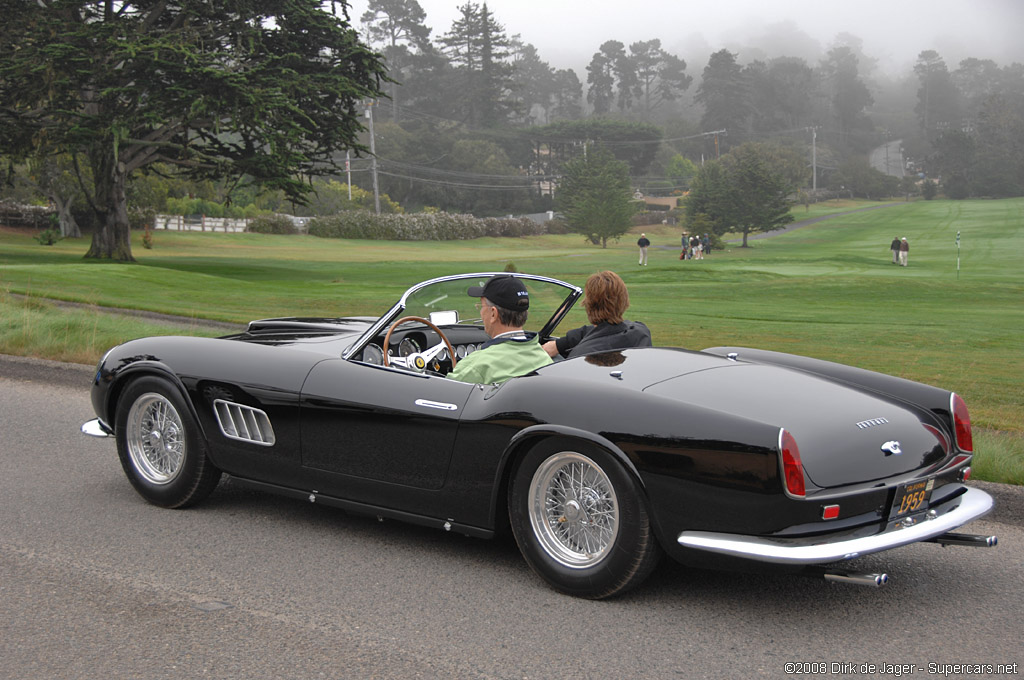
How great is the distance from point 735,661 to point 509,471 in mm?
1255

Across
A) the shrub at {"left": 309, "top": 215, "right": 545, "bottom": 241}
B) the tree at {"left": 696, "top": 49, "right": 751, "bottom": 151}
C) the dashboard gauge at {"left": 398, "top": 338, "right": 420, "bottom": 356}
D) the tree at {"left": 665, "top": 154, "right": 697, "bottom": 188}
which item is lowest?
the shrub at {"left": 309, "top": 215, "right": 545, "bottom": 241}

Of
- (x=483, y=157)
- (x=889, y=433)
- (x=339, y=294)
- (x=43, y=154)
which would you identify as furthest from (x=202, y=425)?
(x=483, y=157)

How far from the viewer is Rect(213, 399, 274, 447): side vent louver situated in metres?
4.84

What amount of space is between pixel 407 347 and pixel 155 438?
148cm

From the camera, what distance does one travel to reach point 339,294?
26781 mm

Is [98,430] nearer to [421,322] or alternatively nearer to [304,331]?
[304,331]

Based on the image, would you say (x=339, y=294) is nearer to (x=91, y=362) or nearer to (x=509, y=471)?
(x=91, y=362)

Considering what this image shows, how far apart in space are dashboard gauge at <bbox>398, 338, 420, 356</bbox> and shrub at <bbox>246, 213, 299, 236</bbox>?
67915 millimetres

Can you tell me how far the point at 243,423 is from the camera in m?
4.91

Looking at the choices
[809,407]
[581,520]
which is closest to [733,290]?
[809,407]

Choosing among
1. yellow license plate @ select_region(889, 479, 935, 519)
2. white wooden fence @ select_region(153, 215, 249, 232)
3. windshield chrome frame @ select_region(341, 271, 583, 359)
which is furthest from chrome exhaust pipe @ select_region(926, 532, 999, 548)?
white wooden fence @ select_region(153, 215, 249, 232)

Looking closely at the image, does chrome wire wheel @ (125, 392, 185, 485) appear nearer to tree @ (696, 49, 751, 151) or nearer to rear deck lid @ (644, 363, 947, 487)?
rear deck lid @ (644, 363, 947, 487)

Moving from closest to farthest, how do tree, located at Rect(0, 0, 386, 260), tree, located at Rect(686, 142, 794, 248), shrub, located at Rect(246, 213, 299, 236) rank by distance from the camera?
tree, located at Rect(0, 0, 386, 260) < shrub, located at Rect(246, 213, 299, 236) < tree, located at Rect(686, 142, 794, 248)

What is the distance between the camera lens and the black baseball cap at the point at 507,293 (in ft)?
15.4
